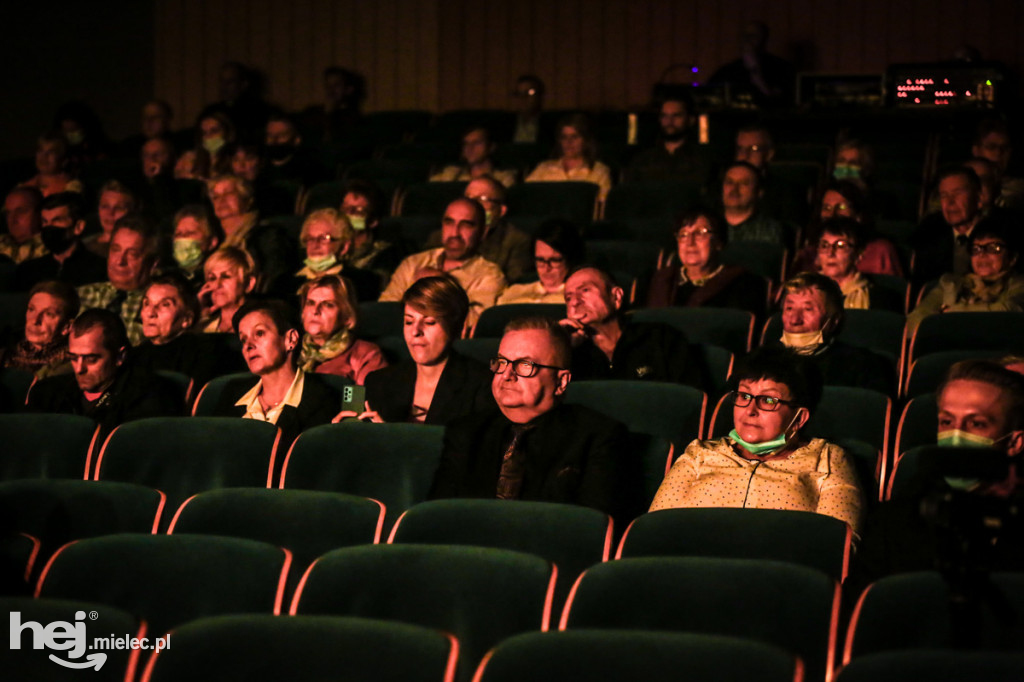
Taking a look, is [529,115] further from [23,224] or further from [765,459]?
[765,459]

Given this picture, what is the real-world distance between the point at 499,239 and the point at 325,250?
0.69 metres

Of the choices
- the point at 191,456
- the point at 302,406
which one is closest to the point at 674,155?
the point at 302,406

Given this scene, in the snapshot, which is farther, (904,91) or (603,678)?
(904,91)

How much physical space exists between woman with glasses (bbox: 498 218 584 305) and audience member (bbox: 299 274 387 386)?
2.32 feet

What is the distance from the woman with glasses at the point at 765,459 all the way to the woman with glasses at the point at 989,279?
4.33 feet

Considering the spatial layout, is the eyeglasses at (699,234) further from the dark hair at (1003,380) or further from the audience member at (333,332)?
the dark hair at (1003,380)

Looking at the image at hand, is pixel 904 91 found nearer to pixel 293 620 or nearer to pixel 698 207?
pixel 698 207

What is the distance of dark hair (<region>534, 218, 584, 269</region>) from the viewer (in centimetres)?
416

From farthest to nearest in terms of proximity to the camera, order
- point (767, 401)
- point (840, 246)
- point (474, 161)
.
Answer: point (474, 161) → point (840, 246) → point (767, 401)

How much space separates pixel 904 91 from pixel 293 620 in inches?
217

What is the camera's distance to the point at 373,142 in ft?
24.5

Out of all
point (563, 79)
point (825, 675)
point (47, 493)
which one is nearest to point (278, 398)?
point (47, 493)

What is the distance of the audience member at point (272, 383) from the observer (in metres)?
3.31

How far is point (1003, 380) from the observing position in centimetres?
236
